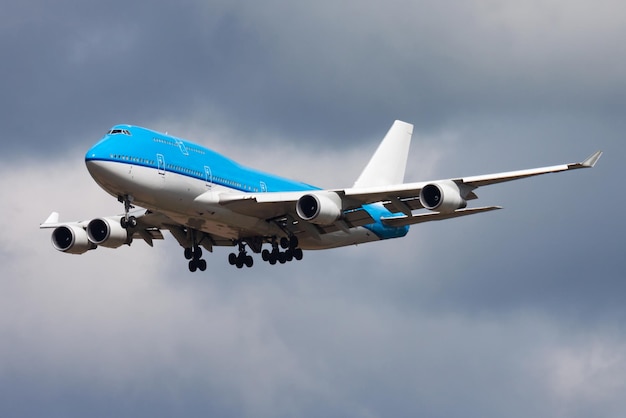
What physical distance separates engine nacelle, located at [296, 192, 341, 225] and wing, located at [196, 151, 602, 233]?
222mm

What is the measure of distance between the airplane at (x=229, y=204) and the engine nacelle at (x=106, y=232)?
0.05 meters

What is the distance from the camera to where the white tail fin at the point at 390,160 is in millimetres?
86250

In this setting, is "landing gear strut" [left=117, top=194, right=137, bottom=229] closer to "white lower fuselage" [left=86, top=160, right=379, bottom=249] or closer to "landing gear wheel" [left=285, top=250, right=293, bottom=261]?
"white lower fuselage" [left=86, top=160, right=379, bottom=249]

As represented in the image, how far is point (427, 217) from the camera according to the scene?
76438 mm

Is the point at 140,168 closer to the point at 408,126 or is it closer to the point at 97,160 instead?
the point at 97,160

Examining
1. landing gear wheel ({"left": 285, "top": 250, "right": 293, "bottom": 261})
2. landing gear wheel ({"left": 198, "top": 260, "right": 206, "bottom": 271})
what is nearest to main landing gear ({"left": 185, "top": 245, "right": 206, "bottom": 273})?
landing gear wheel ({"left": 198, "top": 260, "right": 206, "bottom": 271})

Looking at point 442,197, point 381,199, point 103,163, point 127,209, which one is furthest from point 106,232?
point 442,197

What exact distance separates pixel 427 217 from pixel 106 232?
17359 mm

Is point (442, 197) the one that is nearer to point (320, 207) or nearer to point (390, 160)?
point (320, 207)

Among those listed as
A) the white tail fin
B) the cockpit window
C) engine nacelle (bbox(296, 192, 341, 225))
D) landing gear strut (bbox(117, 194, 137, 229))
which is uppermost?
the white tail fin

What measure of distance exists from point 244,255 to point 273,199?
24.4 ft

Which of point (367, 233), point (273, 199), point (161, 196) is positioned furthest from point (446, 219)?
point (161, 196)

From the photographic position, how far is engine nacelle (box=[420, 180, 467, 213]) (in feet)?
227

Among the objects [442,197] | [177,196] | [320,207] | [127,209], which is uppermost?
[442,197]
